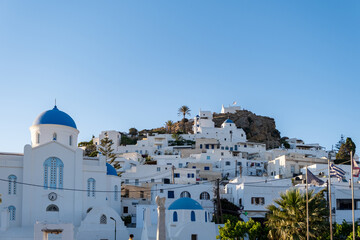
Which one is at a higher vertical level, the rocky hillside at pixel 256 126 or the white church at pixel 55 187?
the rocky hillside at pixel 256 126

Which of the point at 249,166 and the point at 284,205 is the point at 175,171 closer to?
the point at 249,166

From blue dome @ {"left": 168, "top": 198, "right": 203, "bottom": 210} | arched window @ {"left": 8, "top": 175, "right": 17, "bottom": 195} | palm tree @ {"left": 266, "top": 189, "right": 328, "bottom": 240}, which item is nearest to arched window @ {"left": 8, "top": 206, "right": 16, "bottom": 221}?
arched window @ {"left": 8, "top": 175, "right": 17, "bottom": 195}

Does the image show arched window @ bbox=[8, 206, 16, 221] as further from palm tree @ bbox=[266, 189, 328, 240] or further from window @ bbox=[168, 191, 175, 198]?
palm tree @ bbox=[266, 189, 328, 240]

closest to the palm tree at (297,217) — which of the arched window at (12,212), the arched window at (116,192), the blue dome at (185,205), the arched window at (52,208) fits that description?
the blue dome at (185,205)

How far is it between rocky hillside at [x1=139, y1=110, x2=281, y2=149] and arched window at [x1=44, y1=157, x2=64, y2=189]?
213 ft

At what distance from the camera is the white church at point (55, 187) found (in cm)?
4375

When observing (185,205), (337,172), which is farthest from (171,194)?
(337,172)

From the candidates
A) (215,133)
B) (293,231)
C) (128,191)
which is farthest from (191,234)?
(215,133)

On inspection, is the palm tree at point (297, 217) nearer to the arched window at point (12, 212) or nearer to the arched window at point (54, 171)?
the arched window at point (54, 171)

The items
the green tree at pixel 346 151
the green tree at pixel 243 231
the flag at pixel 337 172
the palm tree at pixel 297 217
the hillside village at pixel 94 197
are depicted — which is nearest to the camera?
the flag at pixel 337 172

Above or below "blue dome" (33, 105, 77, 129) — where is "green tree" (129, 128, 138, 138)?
above

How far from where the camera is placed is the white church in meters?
43.8

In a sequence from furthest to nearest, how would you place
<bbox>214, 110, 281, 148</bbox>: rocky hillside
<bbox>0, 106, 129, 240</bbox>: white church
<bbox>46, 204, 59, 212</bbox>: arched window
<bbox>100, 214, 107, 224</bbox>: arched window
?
<bbox>214, 110, 281, 148</bbox>: rocky hillside, <bbox>46, 204, 59, 212</bbox>: arched window, <bbox>100, 214, 107, 224</bbox>: arched window, <bbox>0, 106, 129, 240</bbox>: white church

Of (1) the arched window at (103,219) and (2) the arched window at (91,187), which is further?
(2) the arched window at (91,187)
